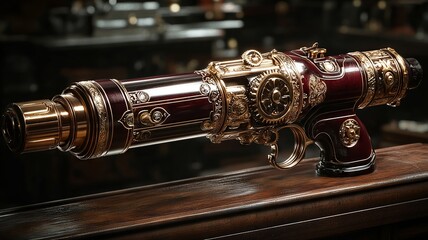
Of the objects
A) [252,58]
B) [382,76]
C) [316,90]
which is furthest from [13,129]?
[382,76]

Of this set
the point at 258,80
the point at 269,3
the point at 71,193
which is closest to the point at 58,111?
the point at 258,80

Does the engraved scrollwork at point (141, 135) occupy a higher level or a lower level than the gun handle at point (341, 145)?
higher

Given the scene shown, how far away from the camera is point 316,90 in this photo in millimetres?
1760

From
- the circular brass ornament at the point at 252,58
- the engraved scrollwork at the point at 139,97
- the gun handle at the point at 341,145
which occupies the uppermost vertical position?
the circular brass ornament at the point at 252,58

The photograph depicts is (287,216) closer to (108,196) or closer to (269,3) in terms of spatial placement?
(108,196)

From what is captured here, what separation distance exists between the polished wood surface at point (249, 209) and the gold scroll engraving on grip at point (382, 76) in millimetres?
144

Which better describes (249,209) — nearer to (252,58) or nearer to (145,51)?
(252,58)

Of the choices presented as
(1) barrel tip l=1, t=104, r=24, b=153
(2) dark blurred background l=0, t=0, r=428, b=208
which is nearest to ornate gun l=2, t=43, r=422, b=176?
(1) barrel tip l=1, t=104, r=24, b=153

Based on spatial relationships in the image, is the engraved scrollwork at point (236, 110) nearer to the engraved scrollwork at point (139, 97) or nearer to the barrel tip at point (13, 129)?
the engraved scrollwork at point (139, 97)

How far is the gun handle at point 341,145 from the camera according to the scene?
1815mm

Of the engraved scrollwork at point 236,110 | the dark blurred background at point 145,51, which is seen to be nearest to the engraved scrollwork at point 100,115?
the engraved scrollwork at point 236,110

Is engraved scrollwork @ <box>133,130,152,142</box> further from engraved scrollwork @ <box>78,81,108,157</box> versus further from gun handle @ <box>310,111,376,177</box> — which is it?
gun handle @ <box>310,111,376,177</box>

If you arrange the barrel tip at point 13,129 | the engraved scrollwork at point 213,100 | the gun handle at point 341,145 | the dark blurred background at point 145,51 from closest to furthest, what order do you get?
the barrel tip at point 13,129 → the engraved scrollwork at point 213,100 → the gun handle at point 341,145 → the dark blurred background at point 145,51

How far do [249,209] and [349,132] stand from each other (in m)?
0.31
